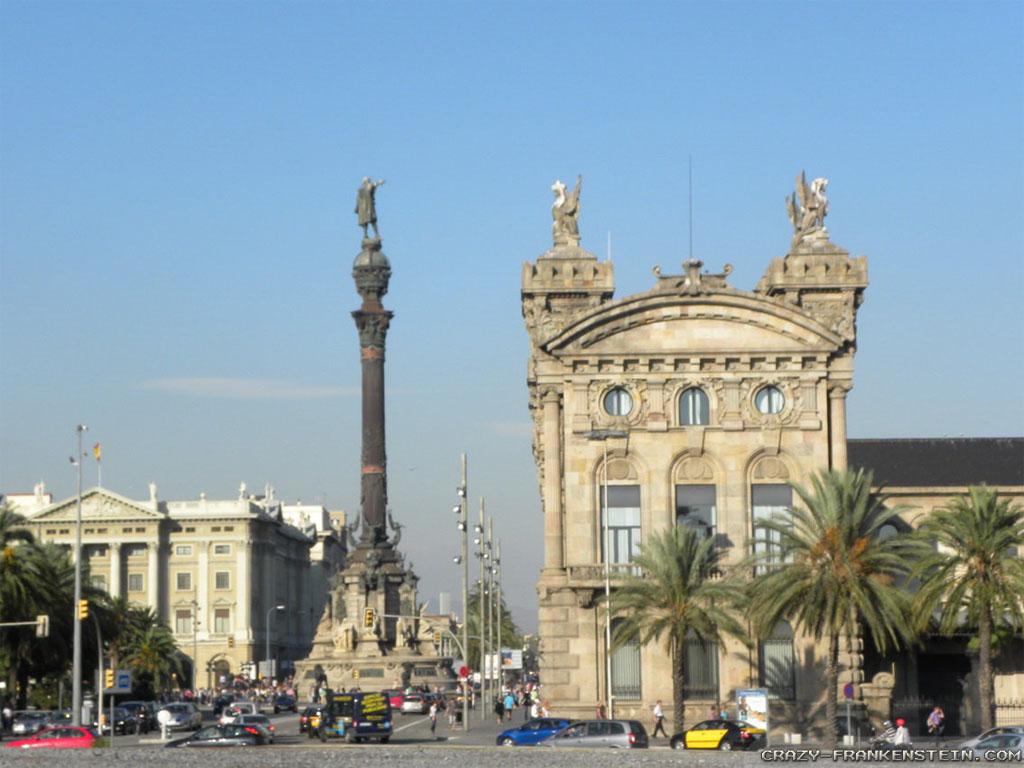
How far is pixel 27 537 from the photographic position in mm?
88000

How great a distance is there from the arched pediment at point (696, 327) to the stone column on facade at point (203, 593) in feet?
399

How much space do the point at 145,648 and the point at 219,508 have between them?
65.3 metres

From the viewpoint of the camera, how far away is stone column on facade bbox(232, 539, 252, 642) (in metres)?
195

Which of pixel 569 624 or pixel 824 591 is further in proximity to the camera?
pixel 569 624

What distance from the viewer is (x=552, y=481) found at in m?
79.5

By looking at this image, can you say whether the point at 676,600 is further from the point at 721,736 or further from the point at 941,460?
the point at 941,460

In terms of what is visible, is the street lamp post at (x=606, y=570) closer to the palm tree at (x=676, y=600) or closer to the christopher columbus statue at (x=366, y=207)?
the palm tree at (x=676, y=600)

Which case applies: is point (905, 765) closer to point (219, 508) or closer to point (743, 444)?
point (743, 444)

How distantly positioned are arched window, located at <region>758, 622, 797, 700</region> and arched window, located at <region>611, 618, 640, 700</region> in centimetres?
493

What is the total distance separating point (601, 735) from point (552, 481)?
2050 cm

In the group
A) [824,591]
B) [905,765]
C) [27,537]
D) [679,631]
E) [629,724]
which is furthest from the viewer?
[27,537]

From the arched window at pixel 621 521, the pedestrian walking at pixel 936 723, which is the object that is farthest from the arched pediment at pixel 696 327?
the pedestrian walking at pixel 936 723

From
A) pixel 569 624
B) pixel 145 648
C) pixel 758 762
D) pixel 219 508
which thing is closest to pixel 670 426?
pixel 569 624

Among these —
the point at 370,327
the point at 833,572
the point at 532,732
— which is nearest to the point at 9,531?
the point at 532,732
